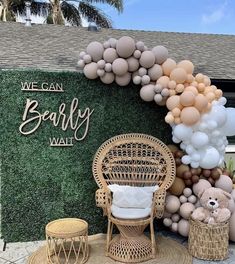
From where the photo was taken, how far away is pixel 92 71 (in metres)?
4.65

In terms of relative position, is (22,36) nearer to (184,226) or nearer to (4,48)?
(4,48)

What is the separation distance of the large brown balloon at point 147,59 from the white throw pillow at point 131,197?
63.0 inches

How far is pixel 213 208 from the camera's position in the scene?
430 cm

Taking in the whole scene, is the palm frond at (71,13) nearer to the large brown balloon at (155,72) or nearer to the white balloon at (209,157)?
the large brown balloon at (155,72)

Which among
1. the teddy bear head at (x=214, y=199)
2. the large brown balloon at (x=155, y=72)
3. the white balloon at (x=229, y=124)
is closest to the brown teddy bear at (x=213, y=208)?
the teddy bear head at (x=214, y=199)

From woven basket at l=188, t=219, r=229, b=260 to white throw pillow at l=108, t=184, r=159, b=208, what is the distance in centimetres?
67

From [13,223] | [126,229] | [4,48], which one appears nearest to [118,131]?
[126,229]

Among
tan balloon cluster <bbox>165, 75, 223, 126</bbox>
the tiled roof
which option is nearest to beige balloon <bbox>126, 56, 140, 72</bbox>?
tan balloon cluster <bbox>165, 75, 223, 126</bbox>

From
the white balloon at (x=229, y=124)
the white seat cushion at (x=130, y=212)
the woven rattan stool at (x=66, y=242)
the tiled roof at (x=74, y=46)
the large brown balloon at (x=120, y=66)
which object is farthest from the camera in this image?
the tiled roof at (x=74, y=46)

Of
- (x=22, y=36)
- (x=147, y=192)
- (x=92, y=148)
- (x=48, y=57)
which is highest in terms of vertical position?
(x=22, y=36)

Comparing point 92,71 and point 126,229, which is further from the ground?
point 92,71

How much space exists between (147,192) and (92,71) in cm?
172

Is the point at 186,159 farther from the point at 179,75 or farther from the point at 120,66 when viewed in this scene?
the point at 120,66

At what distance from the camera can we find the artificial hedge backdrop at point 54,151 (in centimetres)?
469
